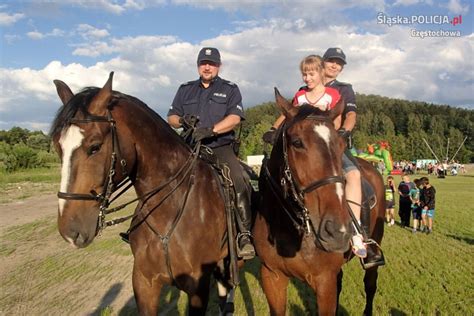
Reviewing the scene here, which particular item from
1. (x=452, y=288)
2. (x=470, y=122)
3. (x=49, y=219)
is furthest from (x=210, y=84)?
(x=470, y=122)

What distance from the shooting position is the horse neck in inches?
146

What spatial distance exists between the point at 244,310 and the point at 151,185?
3.96 meters

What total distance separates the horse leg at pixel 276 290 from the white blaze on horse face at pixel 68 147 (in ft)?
8.50

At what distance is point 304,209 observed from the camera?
3.14 m

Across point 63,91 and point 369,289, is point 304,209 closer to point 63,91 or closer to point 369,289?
point 63,91

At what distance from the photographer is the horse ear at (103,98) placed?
326 centimetres

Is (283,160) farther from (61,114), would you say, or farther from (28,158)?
(28,158)

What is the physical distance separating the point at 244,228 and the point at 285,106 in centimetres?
197

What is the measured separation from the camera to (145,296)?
401cm

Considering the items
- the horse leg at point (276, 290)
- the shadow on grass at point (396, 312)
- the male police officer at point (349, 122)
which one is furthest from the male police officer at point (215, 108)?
the shadow on grass at point (396, 312)

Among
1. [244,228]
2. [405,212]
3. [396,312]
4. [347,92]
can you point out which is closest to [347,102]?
[347,92]

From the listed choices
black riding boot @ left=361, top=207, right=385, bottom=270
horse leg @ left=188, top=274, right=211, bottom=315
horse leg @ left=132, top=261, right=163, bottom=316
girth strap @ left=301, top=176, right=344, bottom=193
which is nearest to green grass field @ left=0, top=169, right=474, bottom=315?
black riding boot @ left=361, top=207, right=385, bottom=270

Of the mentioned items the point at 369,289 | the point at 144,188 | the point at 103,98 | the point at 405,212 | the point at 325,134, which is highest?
the point at 103,98

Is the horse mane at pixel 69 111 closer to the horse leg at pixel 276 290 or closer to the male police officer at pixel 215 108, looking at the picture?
the male police officer at pixel 215 108
